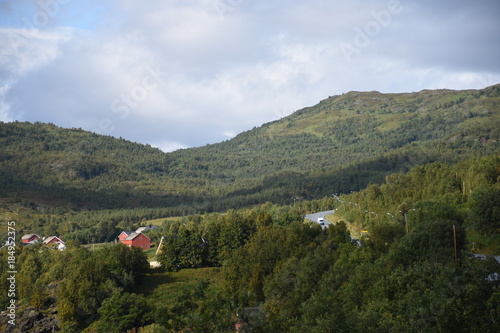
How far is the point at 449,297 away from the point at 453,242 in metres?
18.0

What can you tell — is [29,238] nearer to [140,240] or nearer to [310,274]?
[140,240]

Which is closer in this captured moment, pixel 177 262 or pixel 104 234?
pixel 177 262

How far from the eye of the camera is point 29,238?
127 metres

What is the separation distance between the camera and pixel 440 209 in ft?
184

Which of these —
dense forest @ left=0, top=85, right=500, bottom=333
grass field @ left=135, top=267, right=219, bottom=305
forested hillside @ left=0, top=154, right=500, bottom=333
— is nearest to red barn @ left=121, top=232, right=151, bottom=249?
dense forest @ left=0, top=85, right=500, bottom=333

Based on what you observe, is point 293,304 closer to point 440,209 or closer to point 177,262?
point 440,209

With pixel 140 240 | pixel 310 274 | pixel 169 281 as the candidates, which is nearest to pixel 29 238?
pixel 140 240

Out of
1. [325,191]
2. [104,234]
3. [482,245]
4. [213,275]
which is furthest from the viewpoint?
[325,191]

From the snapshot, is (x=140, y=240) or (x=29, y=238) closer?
(x=140, y=240)

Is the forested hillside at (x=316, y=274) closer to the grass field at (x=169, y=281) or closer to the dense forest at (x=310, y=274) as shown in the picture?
the dense forest at (x=310, y=274)

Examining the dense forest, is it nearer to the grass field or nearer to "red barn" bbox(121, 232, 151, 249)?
the grass field

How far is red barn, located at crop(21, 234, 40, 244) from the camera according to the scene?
125812mm

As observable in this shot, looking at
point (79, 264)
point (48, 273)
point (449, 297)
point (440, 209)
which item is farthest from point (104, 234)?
point (449, 297)

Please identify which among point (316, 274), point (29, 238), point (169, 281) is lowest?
point (169, 281)
